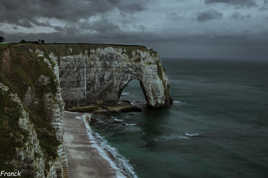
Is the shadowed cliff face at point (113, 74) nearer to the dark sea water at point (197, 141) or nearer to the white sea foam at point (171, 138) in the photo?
the dark sea water at point (197, 141)

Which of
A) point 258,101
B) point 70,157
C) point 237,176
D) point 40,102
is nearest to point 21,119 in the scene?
point 40,102

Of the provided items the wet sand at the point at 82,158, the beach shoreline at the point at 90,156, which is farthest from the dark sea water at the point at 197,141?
the wet sand at the point at 82,158

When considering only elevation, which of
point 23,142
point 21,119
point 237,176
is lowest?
point 237,176

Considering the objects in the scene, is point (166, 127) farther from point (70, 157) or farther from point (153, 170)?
point (70, 157)

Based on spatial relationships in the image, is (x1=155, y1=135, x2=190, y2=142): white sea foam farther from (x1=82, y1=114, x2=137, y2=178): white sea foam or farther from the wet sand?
the wet sand

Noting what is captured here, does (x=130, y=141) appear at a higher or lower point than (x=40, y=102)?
lower

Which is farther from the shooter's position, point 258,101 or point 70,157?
point 258,101
